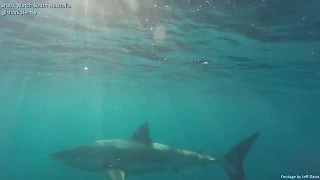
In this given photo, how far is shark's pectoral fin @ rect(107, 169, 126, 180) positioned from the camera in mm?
11523

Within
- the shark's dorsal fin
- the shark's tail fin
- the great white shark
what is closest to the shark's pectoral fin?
the great white shark

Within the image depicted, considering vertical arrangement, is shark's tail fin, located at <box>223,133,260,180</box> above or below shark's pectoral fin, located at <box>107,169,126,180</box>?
above

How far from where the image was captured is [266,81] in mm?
31859

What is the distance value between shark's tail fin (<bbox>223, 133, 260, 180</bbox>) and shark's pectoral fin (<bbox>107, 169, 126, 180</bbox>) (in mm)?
4867

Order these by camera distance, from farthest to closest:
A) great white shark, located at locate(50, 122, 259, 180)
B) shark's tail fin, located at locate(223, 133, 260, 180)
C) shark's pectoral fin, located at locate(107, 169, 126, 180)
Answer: great white shark, located at locate(50, 122, 259, 180)
shark's tail fin, located at locate(223, 133, 260, 180)
shark's pectoral fin, located at locate(107, 169, 126, 180)

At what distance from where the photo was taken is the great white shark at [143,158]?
12641 mm

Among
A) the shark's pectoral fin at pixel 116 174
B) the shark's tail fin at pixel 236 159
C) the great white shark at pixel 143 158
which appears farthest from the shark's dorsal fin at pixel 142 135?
the shark's tail fin at pixel 236 159

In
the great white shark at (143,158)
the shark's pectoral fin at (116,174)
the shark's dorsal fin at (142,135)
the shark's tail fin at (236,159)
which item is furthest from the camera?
the shark's dorsal fin at (142,135)

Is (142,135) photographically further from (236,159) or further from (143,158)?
(236,159)

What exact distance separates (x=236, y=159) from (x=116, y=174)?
570 cm

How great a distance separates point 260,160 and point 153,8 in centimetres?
3171

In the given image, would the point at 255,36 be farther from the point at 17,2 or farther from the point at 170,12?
the point at 17,2

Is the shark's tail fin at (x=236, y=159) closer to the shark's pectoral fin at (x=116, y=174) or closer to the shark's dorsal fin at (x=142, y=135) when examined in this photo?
the shark's dorsal fin at (x=142, y=135)

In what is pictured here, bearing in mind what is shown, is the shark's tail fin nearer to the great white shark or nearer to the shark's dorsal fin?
the great white shark
